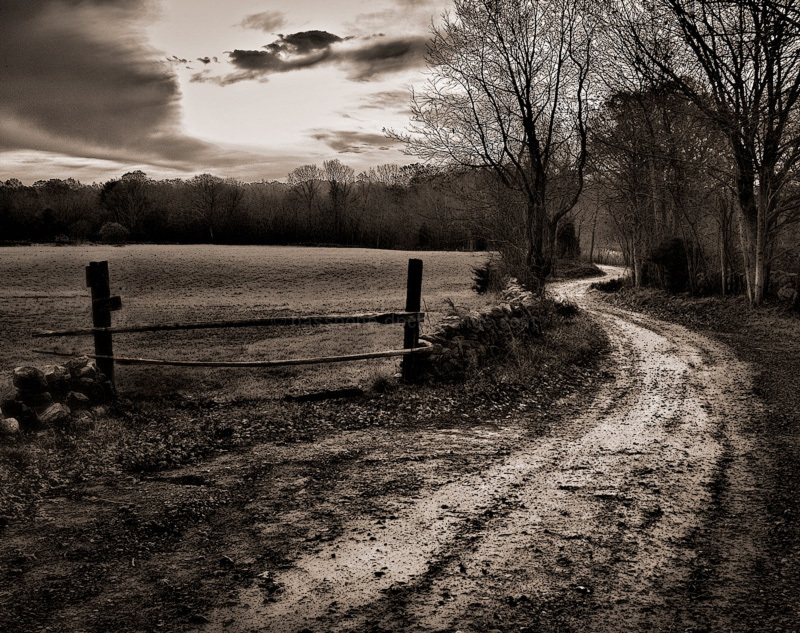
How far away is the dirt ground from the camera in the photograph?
326 cm

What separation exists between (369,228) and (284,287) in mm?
45861

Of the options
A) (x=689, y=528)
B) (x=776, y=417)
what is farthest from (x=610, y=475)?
(x=776, y=417)

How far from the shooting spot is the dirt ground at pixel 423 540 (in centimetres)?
326

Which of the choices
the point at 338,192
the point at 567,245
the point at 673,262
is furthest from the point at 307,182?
the point at 673,262

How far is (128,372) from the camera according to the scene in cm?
1012

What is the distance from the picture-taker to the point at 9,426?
5.66m

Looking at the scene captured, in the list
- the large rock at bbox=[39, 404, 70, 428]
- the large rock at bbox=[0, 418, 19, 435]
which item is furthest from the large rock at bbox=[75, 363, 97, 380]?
Result: the large rock at bbox=[0, 418, 19, 435]

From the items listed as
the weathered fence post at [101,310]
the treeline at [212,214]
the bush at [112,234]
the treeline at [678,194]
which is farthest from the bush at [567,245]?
the weathered fence post at [101,310]

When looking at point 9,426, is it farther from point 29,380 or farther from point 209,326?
point 209,326

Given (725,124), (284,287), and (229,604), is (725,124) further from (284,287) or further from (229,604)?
(284,287)

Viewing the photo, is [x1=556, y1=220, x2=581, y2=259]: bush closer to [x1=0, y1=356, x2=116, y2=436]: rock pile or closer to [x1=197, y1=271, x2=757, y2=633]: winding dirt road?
[x1=197, y1=271, x2=757, y2=633]: winding dirt road

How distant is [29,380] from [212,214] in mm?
65903

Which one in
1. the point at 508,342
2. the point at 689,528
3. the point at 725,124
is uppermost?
the point at 725,124

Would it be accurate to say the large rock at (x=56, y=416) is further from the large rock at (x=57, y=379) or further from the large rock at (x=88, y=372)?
the large rock at (x=88, y=372)
